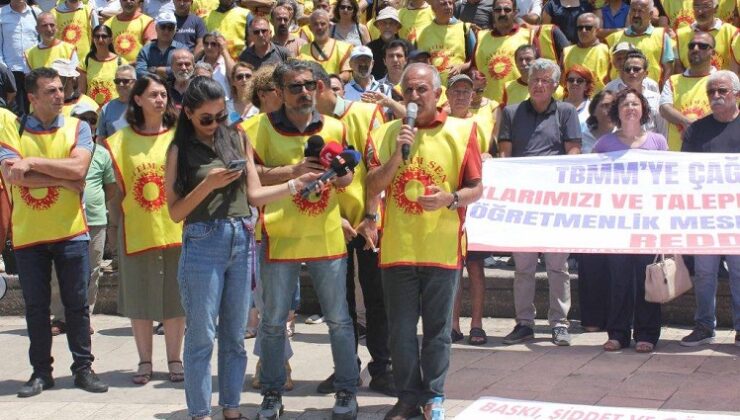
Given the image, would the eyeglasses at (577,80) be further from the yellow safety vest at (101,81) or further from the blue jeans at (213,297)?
the yellow safety vest at (101,81)

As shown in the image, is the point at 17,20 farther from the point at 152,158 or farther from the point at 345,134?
the point at 345,134

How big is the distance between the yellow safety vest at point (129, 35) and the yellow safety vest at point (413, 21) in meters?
3.07

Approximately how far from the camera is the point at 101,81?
1405cm

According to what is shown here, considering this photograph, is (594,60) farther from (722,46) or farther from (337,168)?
(337,168)

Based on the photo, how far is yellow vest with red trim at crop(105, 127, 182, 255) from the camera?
27.8 feet

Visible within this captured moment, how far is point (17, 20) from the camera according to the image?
15.3 m

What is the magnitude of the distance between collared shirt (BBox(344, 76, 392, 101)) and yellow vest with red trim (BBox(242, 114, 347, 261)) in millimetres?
3191

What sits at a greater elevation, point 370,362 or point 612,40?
point 612,40

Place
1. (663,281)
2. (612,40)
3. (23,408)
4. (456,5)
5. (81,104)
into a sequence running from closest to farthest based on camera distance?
(23,408) → (663,281) → (81,104) → (612,40) → (456,5)

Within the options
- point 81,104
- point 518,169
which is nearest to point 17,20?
point 81,104

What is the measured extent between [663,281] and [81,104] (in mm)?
5323

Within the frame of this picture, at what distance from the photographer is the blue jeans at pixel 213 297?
695cm

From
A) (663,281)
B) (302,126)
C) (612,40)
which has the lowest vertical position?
(663,281)

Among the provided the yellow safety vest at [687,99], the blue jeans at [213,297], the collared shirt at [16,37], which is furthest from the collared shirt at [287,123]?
the collared shirt at [16,37]
